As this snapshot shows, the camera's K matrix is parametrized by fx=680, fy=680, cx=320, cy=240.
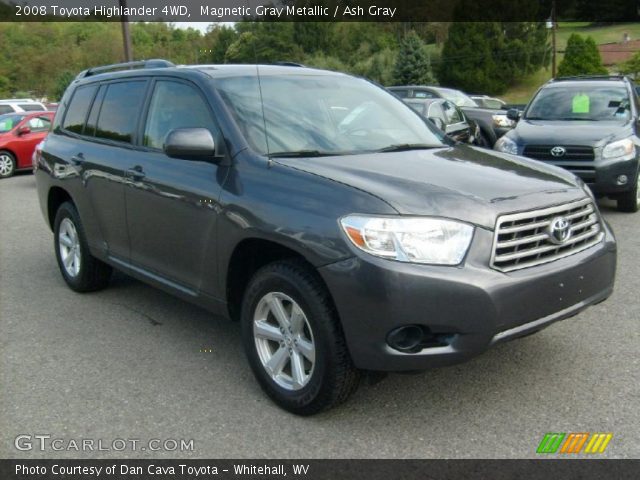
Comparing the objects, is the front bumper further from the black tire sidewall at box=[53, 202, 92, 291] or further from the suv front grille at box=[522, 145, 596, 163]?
the suv front grille at box=[522, 145, 596, 163]

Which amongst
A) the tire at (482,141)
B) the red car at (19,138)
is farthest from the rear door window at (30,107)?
the tire at (482,141)

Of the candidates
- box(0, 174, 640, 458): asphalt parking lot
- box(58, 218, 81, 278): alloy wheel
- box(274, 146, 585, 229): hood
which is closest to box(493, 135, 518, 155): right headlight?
box(0, 174, 640, 458): asphalt parking lot

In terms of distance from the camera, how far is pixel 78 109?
5.76m

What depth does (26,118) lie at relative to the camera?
1650 cm

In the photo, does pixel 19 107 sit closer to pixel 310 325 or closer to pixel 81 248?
pixel 81 248

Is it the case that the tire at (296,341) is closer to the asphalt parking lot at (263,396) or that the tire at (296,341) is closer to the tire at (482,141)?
the asphalt parking lot at (263,396)

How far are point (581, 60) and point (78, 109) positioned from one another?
53864 millimetres

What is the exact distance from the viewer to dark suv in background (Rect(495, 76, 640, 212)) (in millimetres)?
8039

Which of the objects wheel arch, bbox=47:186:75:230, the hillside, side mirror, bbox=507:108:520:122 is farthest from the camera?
the hillside

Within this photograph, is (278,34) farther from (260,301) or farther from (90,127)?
(260,301)

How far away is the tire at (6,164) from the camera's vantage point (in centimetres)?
1580

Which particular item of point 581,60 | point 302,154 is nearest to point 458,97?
point 302,154

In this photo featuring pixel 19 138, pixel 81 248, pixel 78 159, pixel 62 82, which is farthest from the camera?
pixel 62 82

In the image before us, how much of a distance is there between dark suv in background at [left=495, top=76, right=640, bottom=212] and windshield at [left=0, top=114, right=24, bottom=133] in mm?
12214
